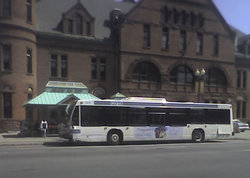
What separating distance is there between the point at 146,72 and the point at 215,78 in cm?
940

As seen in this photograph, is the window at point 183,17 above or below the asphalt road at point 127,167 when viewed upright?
above

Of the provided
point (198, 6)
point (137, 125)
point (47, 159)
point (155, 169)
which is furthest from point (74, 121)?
point (198, 6)

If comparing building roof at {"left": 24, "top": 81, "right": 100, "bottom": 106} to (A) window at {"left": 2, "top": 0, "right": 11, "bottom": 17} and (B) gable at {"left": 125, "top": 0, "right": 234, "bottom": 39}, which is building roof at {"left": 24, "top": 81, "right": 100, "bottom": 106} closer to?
(A) window at {"left": 2, "top": 0, "right": 11, "bottom": 17}

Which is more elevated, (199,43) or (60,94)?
(199,43)

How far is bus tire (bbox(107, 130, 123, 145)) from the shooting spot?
21875mm

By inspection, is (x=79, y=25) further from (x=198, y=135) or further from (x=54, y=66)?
(x=198, y=135)

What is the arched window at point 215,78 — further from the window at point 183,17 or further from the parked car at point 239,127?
the window at point 183,17

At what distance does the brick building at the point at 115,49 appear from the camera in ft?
107

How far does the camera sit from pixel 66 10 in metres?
39.2

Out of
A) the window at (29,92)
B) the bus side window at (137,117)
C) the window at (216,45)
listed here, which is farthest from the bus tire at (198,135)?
the window at (216,45)

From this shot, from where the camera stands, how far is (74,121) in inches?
833

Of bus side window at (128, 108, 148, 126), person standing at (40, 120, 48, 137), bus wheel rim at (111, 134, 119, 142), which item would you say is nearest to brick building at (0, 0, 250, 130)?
person standing at (40, 120, 48, 137)

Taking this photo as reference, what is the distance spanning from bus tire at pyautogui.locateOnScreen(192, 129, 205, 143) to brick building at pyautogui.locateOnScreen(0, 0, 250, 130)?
13801 millimetres

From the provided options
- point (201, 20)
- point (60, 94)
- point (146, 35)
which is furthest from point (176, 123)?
point (201, 20)
